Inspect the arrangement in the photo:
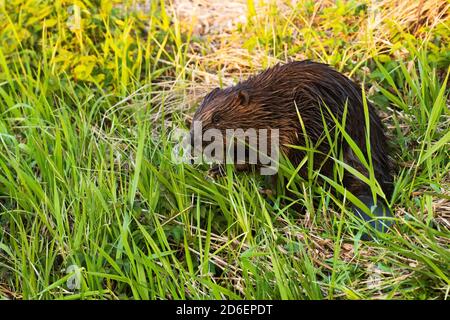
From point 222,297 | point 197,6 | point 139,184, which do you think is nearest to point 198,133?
point 139,184

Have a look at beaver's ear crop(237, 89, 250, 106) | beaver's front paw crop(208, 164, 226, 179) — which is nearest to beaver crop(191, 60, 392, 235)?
beaver's ear crop(237, 89, 250, 106)

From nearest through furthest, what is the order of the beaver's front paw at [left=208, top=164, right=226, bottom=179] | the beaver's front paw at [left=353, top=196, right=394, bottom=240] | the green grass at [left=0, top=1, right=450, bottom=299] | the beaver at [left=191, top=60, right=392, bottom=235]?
the green grass at [left=0, top=1, right=450, bottom=299] → the beaver's front paw at [left=353, top=196, right=394, bottom=240] → the beaver at [left=191, top=60, right=392, bottom=235] → the beaver's front paw at [left=208, top=164, right=226, bottom=179]

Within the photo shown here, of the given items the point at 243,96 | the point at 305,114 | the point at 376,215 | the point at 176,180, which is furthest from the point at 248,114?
the point at 376,215

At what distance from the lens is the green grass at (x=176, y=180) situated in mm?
3494

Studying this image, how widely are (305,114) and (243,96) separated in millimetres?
342

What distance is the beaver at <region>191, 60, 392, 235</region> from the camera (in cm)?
411

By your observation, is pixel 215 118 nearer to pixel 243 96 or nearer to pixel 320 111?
pixel 243 96

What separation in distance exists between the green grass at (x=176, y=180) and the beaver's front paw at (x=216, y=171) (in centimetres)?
4

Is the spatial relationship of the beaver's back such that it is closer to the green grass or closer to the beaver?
the beaver

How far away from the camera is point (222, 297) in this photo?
3469mm

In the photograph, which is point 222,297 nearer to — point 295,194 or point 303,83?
point 295,194

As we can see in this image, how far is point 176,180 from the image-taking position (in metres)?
4.02

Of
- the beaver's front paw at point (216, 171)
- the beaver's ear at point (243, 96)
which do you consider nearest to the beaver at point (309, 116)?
the beaver's ear at point (243, 96)

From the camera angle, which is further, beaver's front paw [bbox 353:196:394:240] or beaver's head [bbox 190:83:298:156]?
beaver's head [bbox 190:83:298:156]
